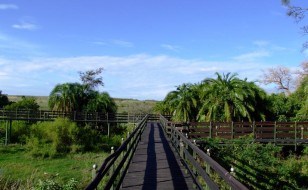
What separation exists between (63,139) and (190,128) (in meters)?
20.5

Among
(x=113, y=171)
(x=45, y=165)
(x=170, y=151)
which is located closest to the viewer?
(x=113, y=171)

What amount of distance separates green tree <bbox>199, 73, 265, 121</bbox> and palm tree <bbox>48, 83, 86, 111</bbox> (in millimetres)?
25975

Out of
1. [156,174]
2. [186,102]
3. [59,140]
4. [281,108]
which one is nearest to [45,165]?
[59,140]

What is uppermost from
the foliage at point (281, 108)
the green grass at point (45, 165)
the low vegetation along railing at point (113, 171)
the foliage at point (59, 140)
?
the foliage at point (281, 108)

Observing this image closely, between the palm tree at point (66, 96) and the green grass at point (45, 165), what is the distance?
10899 millimetres

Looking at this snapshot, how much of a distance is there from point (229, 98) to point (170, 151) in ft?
43.6

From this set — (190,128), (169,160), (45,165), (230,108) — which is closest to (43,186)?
(169,160)

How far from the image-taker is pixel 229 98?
2881 cm

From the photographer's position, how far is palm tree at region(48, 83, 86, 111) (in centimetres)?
5194

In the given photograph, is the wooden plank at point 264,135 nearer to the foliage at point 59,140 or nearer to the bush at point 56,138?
the foliage at point 59,140

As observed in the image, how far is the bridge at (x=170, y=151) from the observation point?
6871 millimetres

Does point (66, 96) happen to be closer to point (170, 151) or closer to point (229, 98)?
point (229, 98)

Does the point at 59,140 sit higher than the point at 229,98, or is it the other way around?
the point at 229,98

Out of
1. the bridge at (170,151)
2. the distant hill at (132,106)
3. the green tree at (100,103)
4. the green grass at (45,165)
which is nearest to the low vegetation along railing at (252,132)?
the bridge at (170,151)
